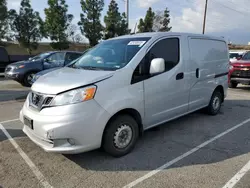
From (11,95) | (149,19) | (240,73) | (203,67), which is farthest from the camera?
(149,19)

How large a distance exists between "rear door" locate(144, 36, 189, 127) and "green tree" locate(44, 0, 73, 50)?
26.3 m

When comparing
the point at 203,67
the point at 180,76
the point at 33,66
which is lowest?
the point at 33,66

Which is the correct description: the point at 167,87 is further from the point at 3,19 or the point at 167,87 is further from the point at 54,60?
the point at 3,19

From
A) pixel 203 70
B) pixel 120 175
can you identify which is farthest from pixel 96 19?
pixel 120 175

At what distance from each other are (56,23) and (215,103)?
26125 mm

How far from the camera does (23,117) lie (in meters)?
3.50

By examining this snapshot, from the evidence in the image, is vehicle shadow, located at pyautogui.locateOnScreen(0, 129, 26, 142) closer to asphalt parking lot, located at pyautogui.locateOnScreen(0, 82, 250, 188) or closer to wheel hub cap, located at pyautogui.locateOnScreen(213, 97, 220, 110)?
asphalt parking lot, located at pyautogui.locateOnScreen(0, 82, 250, 188)

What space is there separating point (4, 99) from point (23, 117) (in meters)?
4.78

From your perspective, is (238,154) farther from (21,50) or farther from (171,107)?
(21,50)

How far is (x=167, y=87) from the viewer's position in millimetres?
3980

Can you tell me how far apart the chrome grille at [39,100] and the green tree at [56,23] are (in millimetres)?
26613

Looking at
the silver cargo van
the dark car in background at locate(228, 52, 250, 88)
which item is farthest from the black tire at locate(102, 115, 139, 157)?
the dark car in background at locate(228, 52, 250, 88)

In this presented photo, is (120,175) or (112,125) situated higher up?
(112,125)

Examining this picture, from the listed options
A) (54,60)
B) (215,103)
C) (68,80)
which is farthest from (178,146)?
(54,60)
